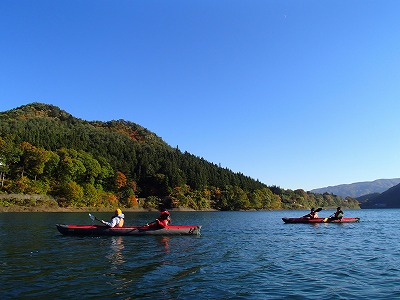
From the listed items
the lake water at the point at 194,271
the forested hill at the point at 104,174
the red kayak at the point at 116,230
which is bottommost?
the lake water at the point at 194,271

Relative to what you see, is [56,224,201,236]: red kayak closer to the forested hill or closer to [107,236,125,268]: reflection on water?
[107,236,125,268]: reflection on water

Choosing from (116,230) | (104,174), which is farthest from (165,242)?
(104,174)

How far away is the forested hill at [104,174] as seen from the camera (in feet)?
366

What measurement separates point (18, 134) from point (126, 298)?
5620 inches

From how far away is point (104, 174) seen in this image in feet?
449

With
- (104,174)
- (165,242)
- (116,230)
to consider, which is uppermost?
(104,174)

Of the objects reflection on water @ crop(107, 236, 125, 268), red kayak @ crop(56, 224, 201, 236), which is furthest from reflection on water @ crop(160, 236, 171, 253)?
reflection on water @ crop(107, 236, 125, 268)

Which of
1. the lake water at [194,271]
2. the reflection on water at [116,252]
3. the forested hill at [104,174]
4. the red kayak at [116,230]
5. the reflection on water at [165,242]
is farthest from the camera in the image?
the forested hill at [104,174]

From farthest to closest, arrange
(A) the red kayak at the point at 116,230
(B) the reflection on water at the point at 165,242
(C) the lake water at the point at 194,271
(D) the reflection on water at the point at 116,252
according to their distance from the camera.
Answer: (A) the red kayak at the point at 116,230 < (B) the reflection on water at the point at 165,242 < (D) the reflection on water at the point at 116,252 < (C) the lake water at the point at 194,271

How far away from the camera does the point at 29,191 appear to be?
336 feet

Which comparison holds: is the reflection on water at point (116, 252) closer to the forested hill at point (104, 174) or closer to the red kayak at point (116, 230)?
the red kayak at point (116, 230)

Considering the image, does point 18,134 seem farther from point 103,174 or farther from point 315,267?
point 315,267

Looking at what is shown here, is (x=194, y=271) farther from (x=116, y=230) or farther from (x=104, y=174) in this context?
(x=104, y=174)

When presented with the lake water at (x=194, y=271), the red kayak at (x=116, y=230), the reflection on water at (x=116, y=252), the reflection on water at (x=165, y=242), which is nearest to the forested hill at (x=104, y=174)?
the red kayak at (x=116, y=230)
